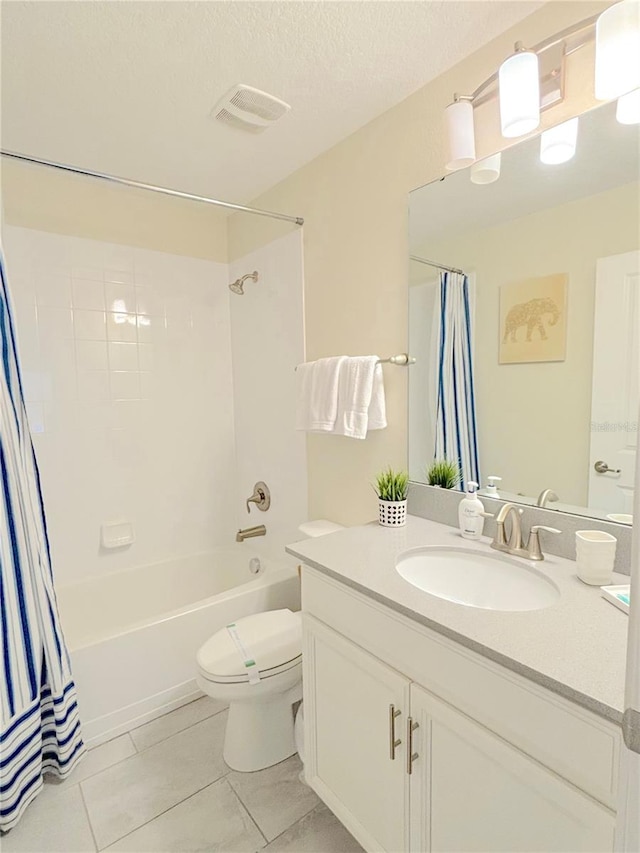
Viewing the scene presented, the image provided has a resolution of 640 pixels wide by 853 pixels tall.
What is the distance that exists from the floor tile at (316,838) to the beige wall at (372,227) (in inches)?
39.2

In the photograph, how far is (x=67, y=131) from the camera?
5.70 feet

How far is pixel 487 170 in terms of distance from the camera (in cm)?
133

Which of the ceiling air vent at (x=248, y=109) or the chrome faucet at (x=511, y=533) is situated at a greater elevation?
the ceiling air vent at (x=248, y=109)

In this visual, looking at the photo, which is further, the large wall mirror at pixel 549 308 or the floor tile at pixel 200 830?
the floor tile at pixel 200 830

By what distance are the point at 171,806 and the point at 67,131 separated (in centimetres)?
247

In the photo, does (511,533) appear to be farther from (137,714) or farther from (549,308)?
(137,714)

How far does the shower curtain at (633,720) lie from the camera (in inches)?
16.2

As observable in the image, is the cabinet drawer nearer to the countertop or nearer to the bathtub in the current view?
the countertop

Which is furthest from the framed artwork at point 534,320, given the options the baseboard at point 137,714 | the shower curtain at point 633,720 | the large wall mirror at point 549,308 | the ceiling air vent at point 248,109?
the baseboard at point 137,714

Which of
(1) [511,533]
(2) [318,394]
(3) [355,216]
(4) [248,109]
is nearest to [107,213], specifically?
(4) [248,109]

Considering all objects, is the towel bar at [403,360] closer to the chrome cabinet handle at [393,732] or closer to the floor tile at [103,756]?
the chrome cabinet handle at [393,732]

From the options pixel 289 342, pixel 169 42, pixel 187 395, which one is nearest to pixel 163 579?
pixel 187 395

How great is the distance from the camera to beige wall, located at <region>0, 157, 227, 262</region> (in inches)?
80.3

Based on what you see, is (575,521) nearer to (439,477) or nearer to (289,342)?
(439,477)
